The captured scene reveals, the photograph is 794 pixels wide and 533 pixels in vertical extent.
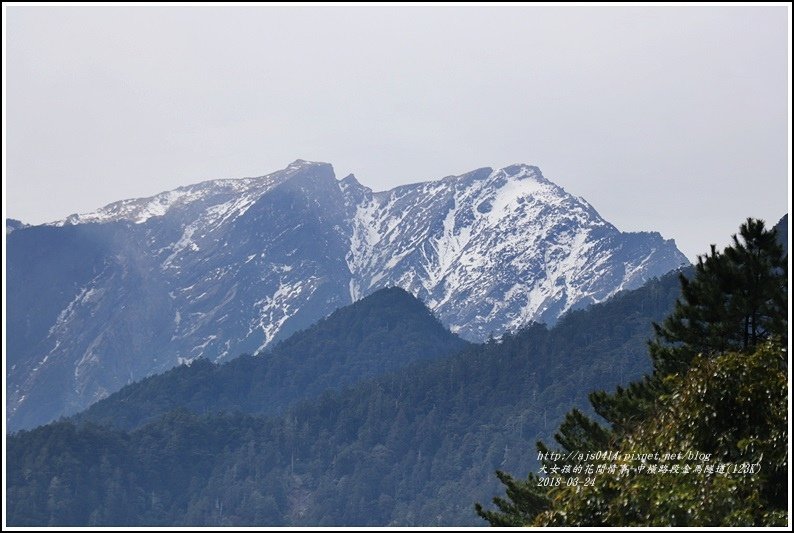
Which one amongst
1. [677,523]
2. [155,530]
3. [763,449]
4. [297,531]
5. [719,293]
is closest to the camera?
[297,531]

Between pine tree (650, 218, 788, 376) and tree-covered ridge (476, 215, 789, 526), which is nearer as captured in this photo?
tree-covered ridge (476, 215, 789, 526)

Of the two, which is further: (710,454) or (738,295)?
(738,295)

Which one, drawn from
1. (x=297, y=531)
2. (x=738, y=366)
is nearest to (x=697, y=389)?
(x=738, y=366)

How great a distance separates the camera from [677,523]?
21.7 m

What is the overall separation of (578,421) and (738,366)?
120 feet

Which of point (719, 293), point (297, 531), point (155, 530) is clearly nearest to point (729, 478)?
point (297, 531)

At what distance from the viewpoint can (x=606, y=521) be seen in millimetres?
22812

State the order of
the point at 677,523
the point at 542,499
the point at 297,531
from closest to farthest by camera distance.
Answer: the point at 297,531
the point at 677,523
the point at 542,499

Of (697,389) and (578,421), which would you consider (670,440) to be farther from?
(578,421)

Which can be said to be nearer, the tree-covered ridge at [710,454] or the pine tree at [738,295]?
the tree-covered ridge at [710,454]

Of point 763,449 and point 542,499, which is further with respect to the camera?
point 542,499

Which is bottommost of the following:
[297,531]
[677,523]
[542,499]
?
[542,499]

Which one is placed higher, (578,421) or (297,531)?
(297,531)

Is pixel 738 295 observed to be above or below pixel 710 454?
above
